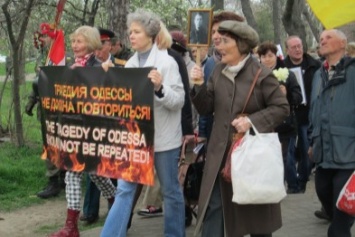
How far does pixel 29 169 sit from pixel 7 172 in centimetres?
32

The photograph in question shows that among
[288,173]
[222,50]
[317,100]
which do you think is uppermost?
[222,50]

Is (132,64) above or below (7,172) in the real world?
above

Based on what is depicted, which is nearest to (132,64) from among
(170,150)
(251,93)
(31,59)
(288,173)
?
(170,150)

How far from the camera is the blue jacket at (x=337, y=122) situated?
4.91 meters

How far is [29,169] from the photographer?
855cm

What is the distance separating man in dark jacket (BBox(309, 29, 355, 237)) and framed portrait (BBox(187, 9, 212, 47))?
3.74 ft

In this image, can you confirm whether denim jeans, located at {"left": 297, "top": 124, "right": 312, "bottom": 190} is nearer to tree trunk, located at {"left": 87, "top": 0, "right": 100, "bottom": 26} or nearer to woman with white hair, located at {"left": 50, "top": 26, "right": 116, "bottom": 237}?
woman with white hair, located at {"left": 50, "top": 26, "right": 116, "bottom": 237}

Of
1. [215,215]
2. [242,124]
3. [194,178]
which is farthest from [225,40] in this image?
[194,178]

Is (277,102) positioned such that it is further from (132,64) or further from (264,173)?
(132,64)

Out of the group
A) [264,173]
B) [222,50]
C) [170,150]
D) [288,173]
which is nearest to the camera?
[264,173]

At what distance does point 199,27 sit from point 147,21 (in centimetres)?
44

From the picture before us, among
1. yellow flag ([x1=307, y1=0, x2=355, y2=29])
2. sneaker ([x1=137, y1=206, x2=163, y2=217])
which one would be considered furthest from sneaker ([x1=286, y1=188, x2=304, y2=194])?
yellow flag ([x1=307, y1=0, x2=355, y2=29])

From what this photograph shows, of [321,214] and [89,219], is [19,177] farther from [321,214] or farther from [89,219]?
[321,214]

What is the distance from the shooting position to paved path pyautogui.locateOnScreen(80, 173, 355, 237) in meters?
5.95
